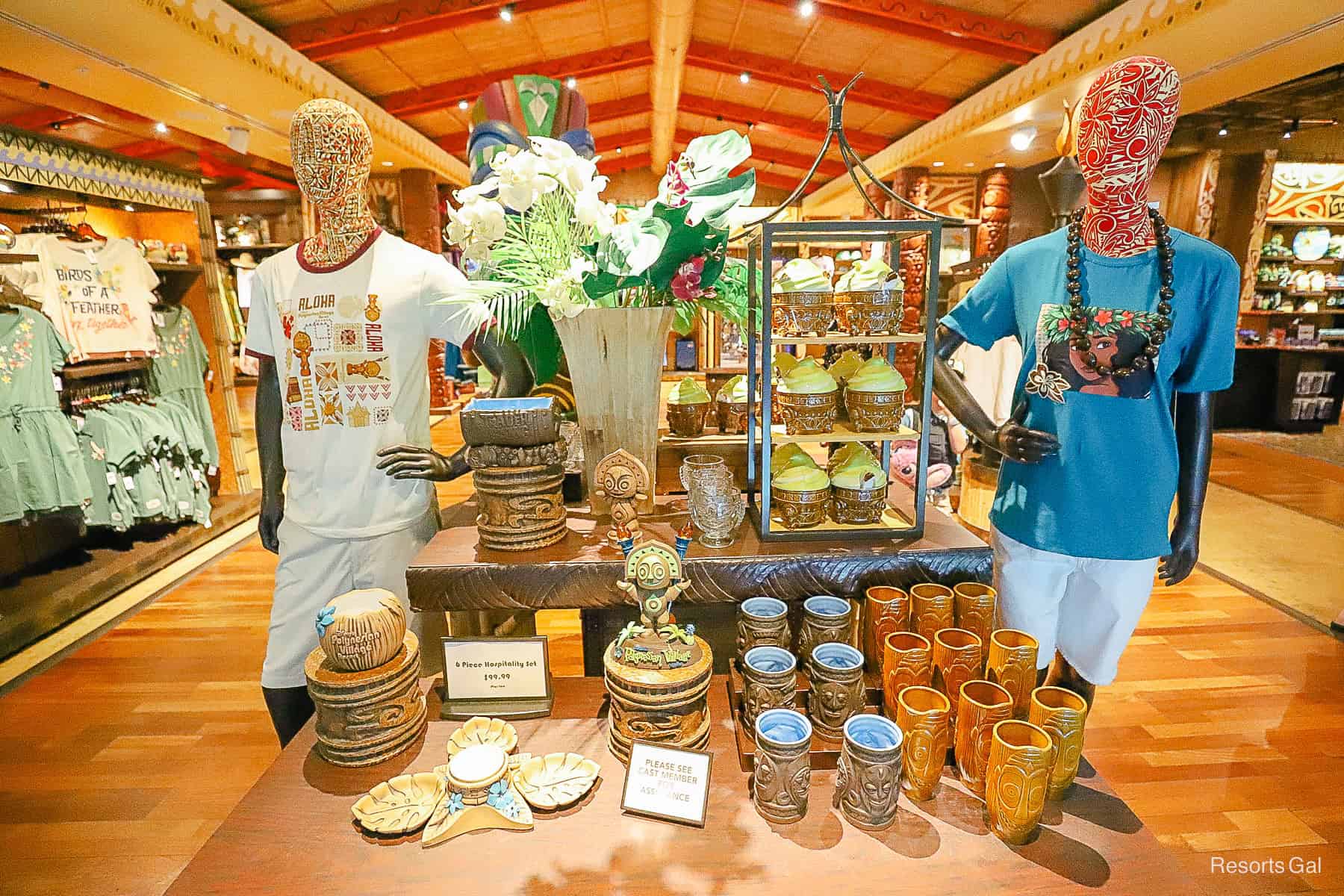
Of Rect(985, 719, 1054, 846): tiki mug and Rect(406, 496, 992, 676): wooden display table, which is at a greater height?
Rect(406, 496, 992, 676): wooden display table

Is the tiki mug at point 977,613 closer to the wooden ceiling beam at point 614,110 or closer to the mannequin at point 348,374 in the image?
the mannequin at point 348,374

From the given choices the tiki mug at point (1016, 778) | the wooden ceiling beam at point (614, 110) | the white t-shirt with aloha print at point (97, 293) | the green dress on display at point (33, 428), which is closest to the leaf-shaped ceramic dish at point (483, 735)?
the tiki mug at point (1016, 778)

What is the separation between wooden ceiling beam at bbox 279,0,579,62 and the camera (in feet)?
12.8

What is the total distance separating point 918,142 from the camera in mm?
6219

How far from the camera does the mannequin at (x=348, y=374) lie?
1.47m

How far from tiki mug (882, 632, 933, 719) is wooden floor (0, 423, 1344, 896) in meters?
0.92

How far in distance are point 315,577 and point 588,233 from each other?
0.95m

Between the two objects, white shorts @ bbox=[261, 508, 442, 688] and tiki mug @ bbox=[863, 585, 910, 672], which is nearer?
tiki mug @ bbox=[863, 585, 910, 672]

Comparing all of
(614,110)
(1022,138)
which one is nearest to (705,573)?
(1022,138)

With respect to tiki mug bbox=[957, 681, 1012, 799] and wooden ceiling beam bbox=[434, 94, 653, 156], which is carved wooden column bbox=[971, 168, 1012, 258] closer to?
wooden ceiling beam bbox=[434, 94, 653, 156]

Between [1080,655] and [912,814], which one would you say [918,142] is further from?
[912,814]

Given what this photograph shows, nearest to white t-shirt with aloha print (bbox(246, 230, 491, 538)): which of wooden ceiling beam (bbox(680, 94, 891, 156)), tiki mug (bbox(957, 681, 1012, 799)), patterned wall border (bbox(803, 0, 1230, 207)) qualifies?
tiki mug (bbox(957, 681, 1012, 799))

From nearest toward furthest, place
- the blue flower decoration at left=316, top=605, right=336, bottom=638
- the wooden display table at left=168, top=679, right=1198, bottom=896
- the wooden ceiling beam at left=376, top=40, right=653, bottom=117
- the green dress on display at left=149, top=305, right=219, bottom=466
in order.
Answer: the wooden display table at left=168, top=679, right=1198, bottom=896 → the blue flower decoration at left=316, top=605, right=336, bottom=638 → the green dress on display at left=149, top=305, right=219, bottom=466 → the wooden ceiling beam at left=376, top=40, right=653, bottom=117

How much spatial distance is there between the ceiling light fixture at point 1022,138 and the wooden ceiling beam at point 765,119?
6.36 ft
